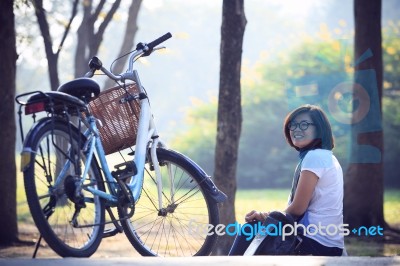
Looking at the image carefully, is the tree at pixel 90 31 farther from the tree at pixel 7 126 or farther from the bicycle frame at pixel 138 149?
the bicycle frame at pixel 138 149

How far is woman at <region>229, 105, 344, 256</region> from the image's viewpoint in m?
4.35

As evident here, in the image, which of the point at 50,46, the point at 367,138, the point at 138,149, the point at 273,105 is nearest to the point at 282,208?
the point at 367,138

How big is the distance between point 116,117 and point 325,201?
4.87 ft

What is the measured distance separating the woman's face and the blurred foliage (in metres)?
14.9

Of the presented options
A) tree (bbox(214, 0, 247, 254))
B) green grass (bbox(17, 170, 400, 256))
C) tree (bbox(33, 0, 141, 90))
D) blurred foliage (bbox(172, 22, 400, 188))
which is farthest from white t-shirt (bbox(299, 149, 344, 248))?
blurred foliage (bbox(172, 22, 400, 188))

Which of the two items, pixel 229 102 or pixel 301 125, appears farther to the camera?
pixel 229 102

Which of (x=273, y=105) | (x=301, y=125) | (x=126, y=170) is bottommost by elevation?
(x=126, y=170)

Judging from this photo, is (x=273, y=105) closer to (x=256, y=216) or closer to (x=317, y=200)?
(x=317, y=200)

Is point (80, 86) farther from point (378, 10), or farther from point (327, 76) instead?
point (327, 76)

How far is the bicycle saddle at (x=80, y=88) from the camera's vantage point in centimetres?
436

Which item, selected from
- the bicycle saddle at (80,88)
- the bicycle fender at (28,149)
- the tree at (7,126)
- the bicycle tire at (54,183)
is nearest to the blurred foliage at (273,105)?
the tree at (7,126)

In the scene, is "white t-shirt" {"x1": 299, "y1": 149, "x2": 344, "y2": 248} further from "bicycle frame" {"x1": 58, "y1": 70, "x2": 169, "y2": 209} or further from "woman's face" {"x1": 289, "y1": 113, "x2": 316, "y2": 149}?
"bicycle frame" {"x1": 58, "y1": 70, "x2": 169, "y2": 209}

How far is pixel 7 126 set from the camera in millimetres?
8883

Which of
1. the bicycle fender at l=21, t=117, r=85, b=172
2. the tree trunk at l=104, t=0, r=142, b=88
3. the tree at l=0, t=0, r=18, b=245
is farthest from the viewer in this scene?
the tree trunk at l=104, t=0, r=142, b=88
